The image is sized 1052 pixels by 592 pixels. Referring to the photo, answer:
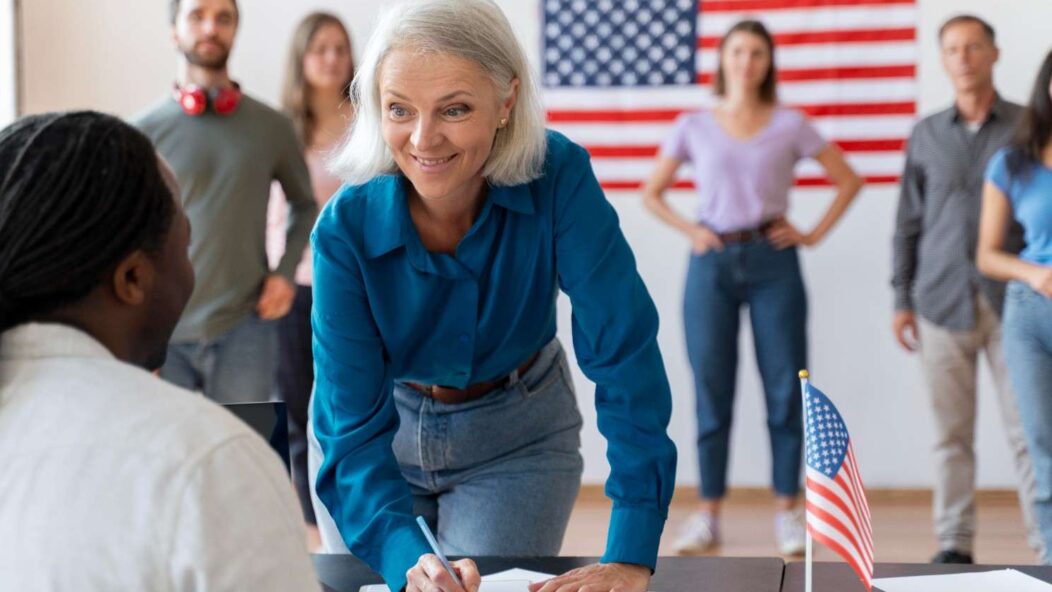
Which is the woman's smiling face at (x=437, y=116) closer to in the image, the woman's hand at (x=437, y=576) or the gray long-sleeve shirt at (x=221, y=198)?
the woman's hand at (x=437, y=576)

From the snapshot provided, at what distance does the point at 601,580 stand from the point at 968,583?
1.67 ft

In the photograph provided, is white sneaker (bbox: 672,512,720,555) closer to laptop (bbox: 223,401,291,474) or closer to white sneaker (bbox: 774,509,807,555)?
white sneaker (bbox: 774,509,807,555)

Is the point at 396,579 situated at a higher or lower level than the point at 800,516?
higher

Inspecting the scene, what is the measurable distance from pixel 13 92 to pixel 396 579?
13.5 feet

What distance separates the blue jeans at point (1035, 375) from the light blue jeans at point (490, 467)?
176 cm

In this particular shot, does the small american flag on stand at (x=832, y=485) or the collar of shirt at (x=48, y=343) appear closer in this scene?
Result: the collar of shirt at (x=48, y=343)

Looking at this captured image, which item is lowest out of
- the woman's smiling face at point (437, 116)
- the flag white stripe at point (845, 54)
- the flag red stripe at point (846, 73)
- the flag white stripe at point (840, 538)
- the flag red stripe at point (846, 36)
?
the flag white stripe at point (840, 538)

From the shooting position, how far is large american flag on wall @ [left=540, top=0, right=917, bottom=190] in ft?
16.4

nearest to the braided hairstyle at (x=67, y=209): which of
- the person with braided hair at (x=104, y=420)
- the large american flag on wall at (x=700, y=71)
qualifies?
the person with braided hair at (x=104, y=420)

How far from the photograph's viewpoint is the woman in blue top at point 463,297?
1807 mm

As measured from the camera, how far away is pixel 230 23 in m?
3.86

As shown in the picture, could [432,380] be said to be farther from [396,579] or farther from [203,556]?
[203,556]

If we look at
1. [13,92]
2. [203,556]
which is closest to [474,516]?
[203,556]

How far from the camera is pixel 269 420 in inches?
69.8
